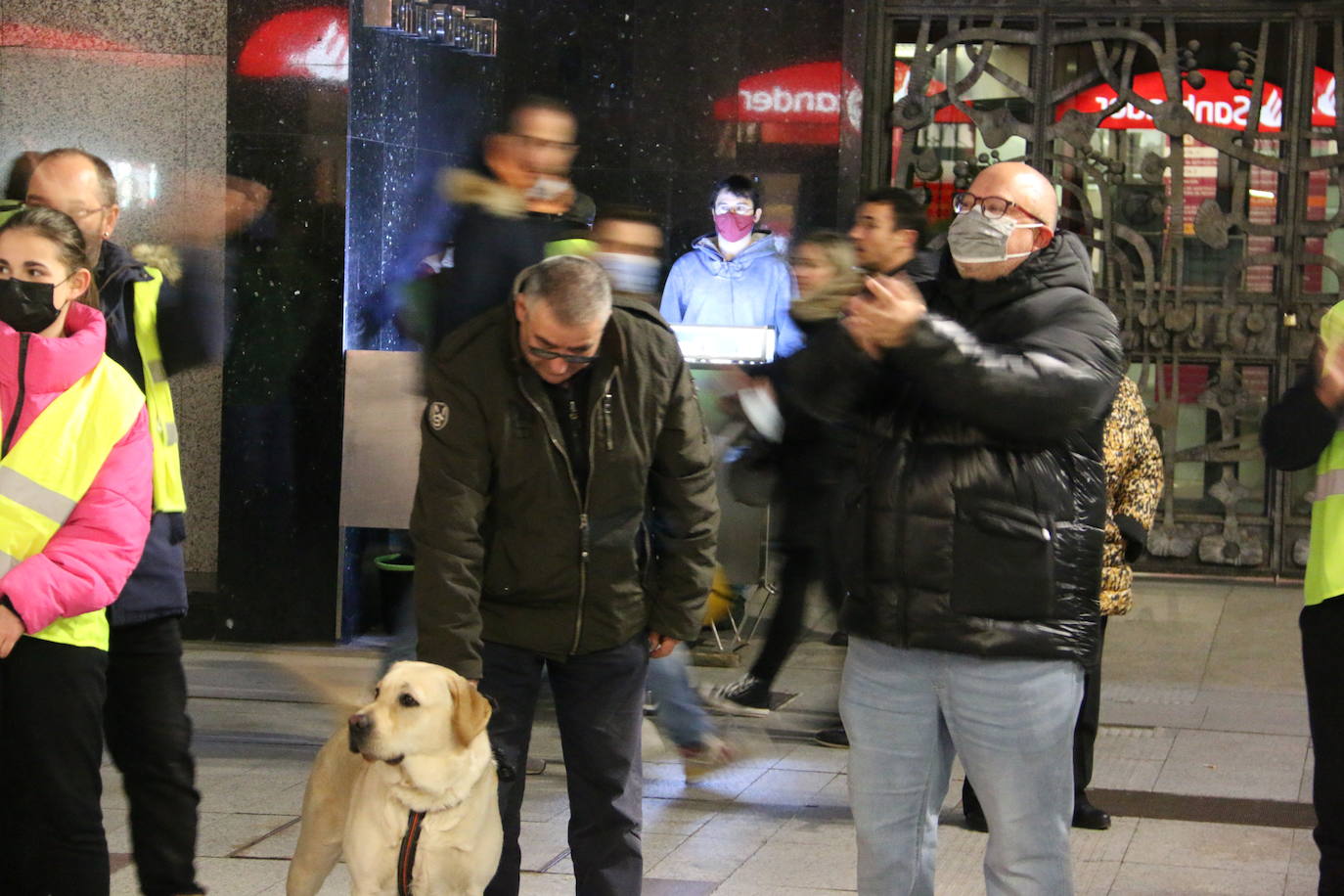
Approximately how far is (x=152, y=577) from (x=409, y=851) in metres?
1.06

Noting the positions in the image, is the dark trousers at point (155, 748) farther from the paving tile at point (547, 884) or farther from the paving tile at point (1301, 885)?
the paving tile at point (1301, 885)

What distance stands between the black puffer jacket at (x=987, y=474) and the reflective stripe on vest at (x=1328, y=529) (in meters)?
0.72

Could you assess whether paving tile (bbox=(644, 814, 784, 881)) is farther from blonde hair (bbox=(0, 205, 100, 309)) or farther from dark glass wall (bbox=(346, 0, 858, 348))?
dark glass wall (bbox=(346, 0, 858, 348))

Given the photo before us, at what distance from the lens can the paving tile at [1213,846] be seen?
18.8ft

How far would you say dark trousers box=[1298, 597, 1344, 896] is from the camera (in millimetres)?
4293

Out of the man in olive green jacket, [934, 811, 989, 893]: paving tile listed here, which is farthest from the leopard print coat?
the man in olive green jacket

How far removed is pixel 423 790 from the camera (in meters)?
4.08

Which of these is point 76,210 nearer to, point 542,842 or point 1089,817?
point 542,842

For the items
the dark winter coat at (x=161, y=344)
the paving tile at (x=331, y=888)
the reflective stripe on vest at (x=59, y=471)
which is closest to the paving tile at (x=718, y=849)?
the paving tile at (x=331, y=888)

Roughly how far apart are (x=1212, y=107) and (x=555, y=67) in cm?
377

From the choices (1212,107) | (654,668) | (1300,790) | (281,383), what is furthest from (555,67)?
(1300,790)

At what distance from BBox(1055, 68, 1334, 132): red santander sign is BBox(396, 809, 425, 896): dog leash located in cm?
764

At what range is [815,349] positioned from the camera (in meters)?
3.97

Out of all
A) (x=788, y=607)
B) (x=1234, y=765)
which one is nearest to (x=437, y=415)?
(x=788, y=607)
